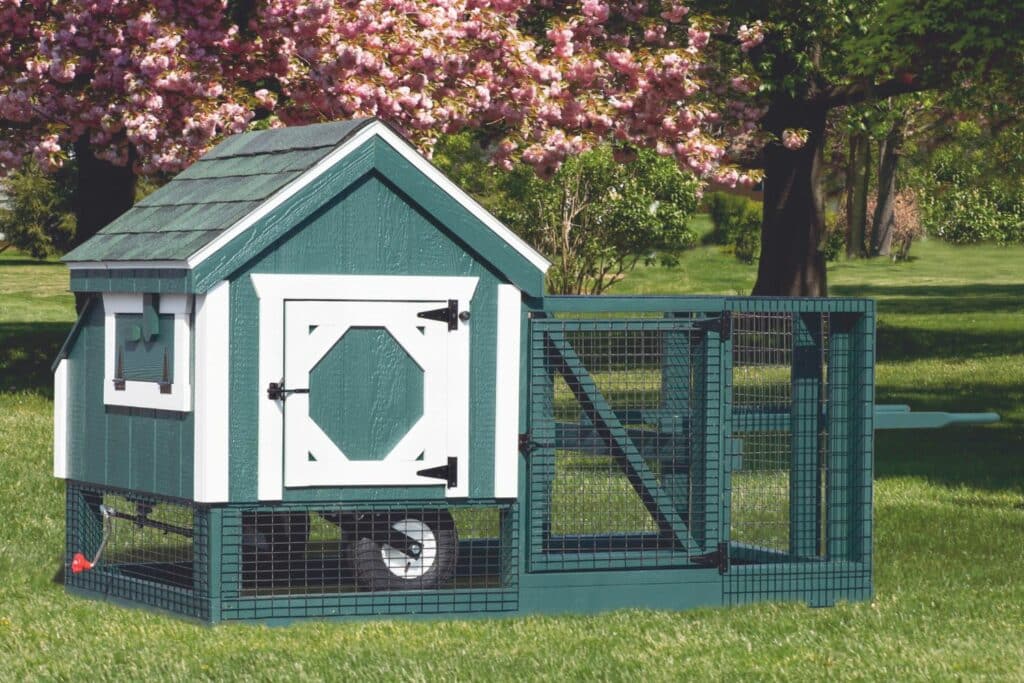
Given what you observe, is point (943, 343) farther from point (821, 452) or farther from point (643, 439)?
point (643, 439)

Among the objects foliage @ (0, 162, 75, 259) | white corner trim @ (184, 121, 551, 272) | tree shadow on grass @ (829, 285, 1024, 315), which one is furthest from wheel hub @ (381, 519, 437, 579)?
foliage @ (0, 162, 75, 259)

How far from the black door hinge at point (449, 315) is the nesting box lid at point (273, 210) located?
256mm

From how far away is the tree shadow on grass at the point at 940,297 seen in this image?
37219 mm

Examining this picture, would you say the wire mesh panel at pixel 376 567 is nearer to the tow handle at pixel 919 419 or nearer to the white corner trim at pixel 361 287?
the white corner trim at pixel 361 287

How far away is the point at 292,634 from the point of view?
737cm

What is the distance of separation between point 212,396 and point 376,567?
1.16 metres

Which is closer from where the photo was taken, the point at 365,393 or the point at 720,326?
the point at 365,393

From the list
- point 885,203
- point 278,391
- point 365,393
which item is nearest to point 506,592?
point 365,393

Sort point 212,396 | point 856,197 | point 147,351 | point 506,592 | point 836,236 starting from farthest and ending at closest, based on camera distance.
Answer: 1. point 836,236
2. point 856,197
3. point 506,592
4. point 147,351
5. point 212,396

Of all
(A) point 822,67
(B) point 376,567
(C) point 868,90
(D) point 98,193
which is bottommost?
(B) point 376,567

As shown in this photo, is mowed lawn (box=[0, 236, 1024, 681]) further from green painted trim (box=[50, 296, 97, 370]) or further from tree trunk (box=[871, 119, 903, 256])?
tree trunk (box=[871, 119, 903, 256])

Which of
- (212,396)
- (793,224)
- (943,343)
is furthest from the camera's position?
(943,343)

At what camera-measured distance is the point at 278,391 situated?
24.2 ft

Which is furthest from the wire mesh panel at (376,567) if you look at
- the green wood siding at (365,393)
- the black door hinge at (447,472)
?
the green wood siding at (365,393)
